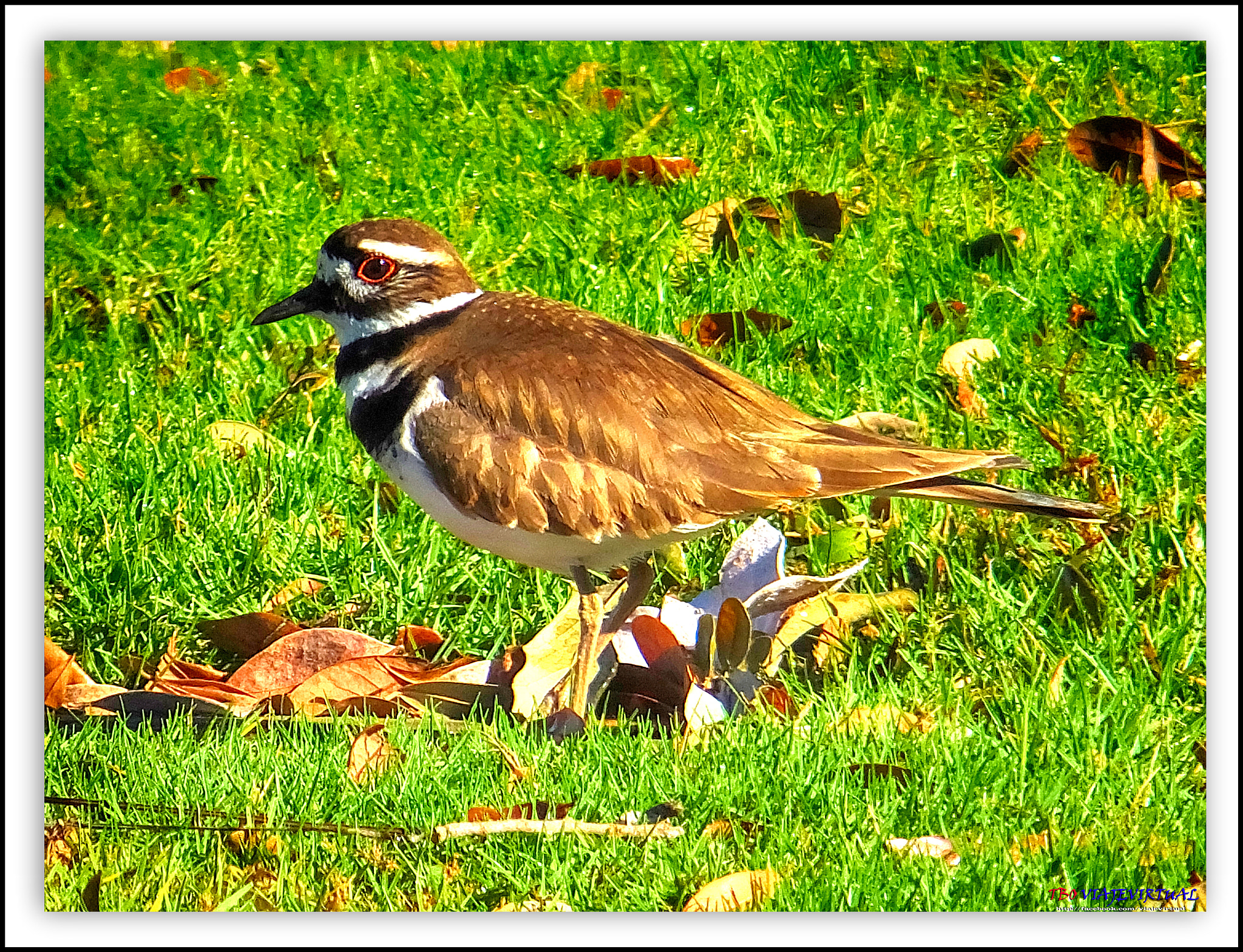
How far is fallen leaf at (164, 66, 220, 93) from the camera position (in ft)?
11.2

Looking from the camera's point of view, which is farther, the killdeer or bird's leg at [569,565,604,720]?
bird's leg at [569,565,604,720]

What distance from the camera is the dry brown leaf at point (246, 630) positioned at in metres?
3.47

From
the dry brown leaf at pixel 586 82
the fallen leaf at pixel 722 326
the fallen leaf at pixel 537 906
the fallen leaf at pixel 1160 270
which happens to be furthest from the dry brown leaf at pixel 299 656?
the fallen leaf at pixel 1160 270

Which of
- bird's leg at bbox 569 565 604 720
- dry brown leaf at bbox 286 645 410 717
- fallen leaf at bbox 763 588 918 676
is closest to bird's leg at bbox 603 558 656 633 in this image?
bird's leg at bbox 569 565 604 720

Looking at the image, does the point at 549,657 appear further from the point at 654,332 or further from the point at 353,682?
the point at 654,332

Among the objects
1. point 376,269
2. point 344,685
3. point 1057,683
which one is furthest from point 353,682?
point 1057,683

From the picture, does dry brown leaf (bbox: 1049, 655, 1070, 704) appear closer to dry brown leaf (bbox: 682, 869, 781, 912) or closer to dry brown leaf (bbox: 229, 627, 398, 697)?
dry brown leaf (bbox: 682, 869, 781, 912)

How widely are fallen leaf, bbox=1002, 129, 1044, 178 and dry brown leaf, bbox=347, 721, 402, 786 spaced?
5.60ft

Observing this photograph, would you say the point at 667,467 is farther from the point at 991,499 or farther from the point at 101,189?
the point at 101,189

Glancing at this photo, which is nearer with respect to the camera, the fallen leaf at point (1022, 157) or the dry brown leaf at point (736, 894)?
the dry brown leaf at point (736, 894)

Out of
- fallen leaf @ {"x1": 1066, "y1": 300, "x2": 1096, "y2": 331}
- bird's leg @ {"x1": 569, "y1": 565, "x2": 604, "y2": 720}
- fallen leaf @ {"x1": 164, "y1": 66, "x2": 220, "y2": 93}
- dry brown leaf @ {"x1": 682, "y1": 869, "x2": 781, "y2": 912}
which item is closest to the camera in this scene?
dry brown leaf @ {"x1": 682, "y1": 869, "x2": 781, "y2": 912}

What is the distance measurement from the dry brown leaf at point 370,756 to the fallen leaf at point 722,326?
107 centimetres

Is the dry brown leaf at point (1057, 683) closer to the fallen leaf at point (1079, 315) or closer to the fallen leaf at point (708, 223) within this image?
the fallen leaf at point (1079, 315)

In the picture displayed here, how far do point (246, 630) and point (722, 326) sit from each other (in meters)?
1.18
